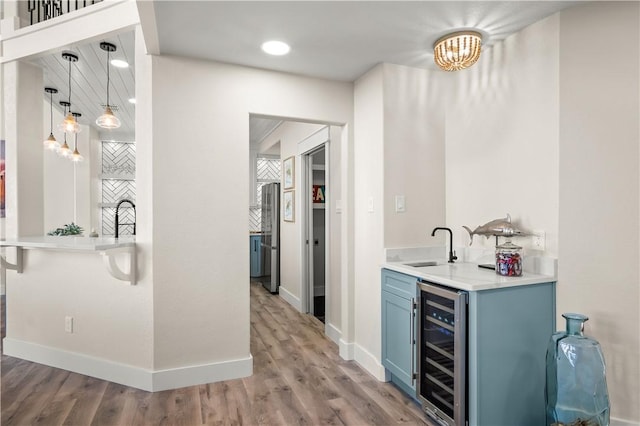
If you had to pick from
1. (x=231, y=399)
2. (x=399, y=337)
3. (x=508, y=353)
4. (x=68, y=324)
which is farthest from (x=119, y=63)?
(x=508, y=353)

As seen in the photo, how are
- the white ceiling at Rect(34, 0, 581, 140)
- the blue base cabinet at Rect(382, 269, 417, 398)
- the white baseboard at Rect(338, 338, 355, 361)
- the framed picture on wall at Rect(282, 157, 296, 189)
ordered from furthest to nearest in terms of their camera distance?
the framed picture on wall at Rect(282, 157, 296, 189)
the white baseboard at Rect(338, 338, 355, 361)
the blue base cabinet at Rect(382, 269, 417, 398)
the white ceiling at Rect(34, 0, 581, 140)

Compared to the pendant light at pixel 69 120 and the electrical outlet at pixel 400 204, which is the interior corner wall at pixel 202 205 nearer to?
the electrical outlet at pixel 400 204

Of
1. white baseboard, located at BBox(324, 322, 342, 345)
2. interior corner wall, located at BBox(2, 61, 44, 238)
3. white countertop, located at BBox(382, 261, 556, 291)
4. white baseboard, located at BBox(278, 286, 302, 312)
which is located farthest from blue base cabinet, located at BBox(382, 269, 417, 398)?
interior corner wall, located at BBox(2, 61, 44, 238)

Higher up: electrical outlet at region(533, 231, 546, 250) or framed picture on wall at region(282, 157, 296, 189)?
framed picture on wall at region(282, 157, 296, 189)

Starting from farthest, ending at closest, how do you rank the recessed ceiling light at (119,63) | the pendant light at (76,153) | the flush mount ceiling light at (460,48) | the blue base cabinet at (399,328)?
the pendant light at (76,153)
the recessed ceiling light at (119,63)
the blue base cabinet at (399,328)
the flush mount ceiling light at (460,48)

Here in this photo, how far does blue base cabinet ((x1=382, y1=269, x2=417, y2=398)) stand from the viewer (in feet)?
7.86

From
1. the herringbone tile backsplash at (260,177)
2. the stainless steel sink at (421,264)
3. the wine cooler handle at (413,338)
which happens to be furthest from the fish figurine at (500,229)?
the herringbone tile backsplash at (260,177)

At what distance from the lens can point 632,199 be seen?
76.3 inches

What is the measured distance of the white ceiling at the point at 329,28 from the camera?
203 cm

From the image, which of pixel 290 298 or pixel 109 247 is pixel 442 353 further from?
pixel 290 298

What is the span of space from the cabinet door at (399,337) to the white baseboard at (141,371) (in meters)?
1.07

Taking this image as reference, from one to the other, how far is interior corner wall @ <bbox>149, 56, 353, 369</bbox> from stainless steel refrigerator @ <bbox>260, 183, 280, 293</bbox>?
281cm

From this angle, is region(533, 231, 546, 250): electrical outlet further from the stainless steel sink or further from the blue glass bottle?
the stainless steel sink

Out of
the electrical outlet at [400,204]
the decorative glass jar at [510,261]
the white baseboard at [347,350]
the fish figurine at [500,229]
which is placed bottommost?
the white baseboard at [347,350]
